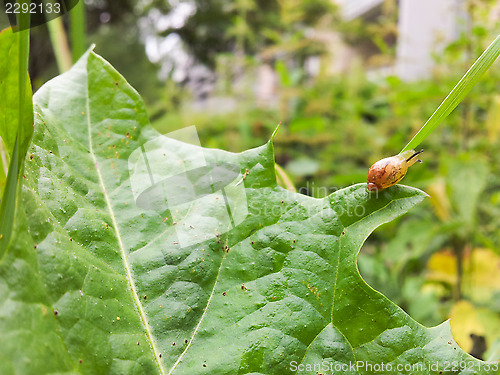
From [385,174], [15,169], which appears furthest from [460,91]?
[15,169]

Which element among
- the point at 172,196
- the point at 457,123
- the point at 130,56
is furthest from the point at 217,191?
the point at 130,56

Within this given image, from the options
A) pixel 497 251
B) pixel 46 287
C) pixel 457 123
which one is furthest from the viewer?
pixel 457 123

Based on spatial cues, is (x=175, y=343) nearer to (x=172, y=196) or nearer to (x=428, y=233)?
(x=172, y=196)

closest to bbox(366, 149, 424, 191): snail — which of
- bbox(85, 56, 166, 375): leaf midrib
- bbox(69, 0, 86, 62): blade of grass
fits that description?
bbox(85, 56, 166, 375): leaf midrib

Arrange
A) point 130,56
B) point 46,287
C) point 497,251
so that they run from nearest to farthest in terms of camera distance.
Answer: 1. point 46,287
2. point 497,251
3. point 130,56

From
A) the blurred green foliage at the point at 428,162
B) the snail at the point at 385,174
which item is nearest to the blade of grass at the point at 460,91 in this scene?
the snail at the point at 385,174

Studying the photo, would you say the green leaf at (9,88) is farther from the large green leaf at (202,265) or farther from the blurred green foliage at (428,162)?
the blurred green foliage at (428,162)
